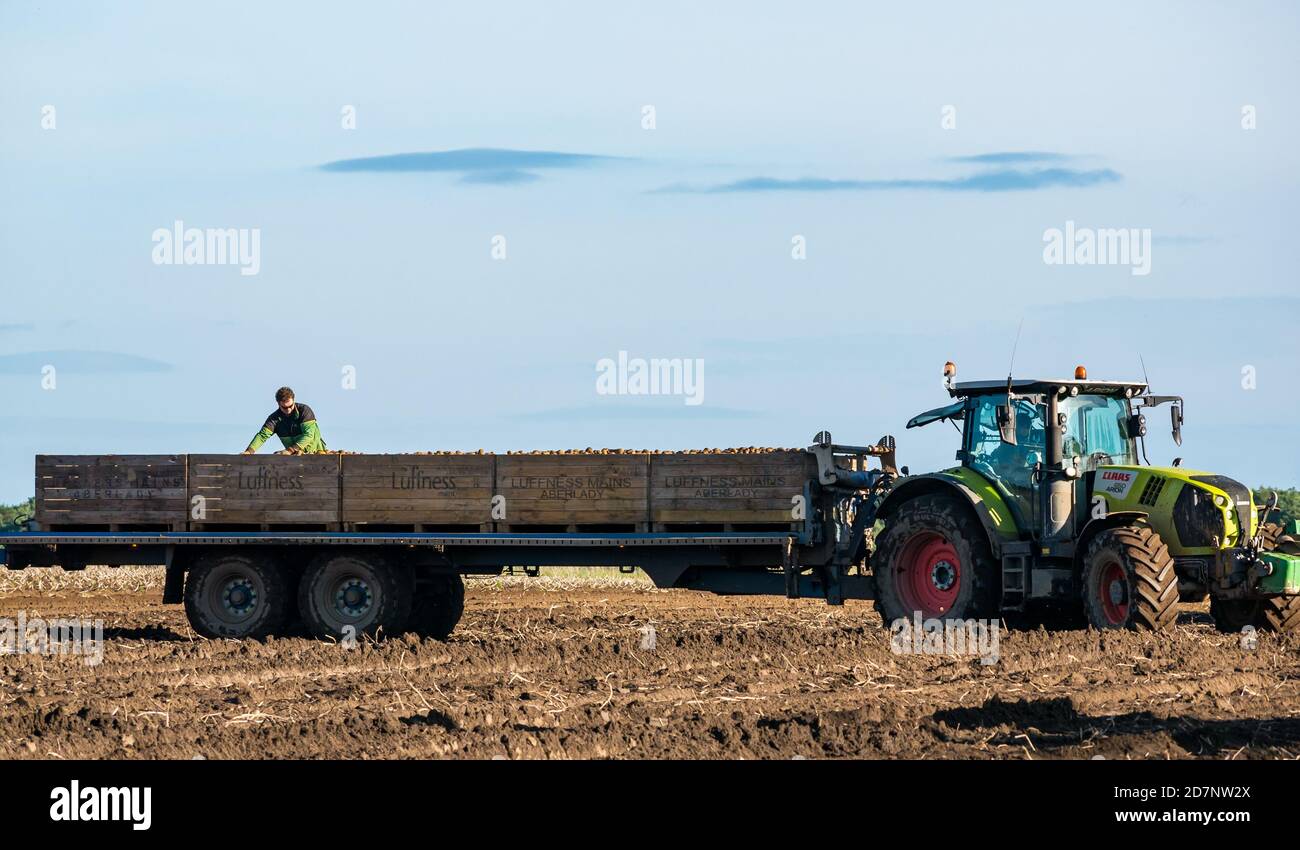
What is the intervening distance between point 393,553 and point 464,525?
0.82 metres

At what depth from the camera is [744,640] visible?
16656 millimetres

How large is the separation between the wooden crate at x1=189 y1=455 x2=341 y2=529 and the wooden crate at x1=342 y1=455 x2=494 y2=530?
217 millimetres

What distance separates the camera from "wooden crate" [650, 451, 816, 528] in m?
16.4

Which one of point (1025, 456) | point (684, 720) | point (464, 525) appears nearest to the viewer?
point (684, 720)

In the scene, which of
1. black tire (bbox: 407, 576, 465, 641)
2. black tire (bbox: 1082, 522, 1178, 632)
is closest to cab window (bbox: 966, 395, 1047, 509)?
black tire (bbox: 1082, 522, 1178, 632)

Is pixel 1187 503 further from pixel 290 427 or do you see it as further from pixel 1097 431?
pixel 290 427

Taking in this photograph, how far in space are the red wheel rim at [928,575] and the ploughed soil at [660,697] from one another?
45 centimetres

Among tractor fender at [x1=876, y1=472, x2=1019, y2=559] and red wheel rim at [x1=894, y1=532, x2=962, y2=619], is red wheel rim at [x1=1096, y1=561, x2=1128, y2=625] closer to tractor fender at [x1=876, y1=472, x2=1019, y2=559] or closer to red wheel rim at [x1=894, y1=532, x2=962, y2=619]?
tractor fender at [x1=876, y1=472, x2=1019, y2=559]

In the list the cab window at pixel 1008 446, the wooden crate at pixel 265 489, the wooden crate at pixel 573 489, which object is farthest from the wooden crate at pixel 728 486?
the wooden crate at pixel 265 489

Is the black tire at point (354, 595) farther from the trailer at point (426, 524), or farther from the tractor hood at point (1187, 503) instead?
the tractor hood at point (1187, 503)

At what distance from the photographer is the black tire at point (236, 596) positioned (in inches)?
698

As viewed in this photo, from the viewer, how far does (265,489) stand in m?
17.8
